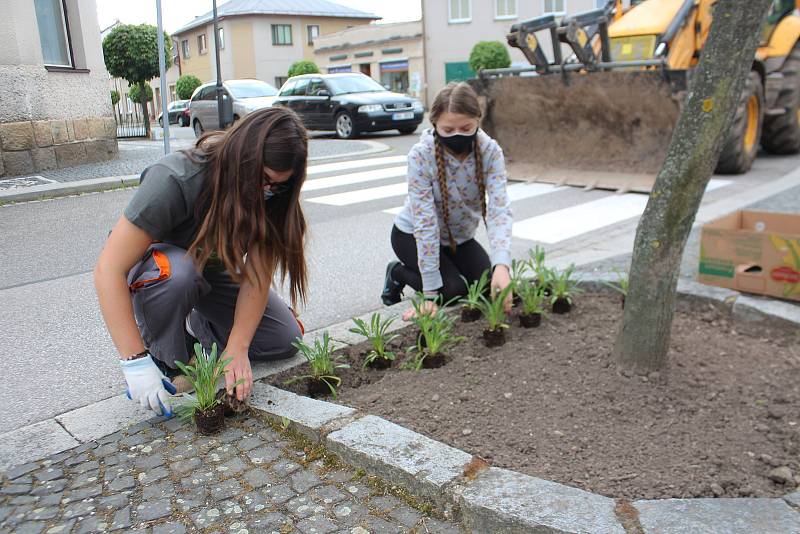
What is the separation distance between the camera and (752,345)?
3125 mm

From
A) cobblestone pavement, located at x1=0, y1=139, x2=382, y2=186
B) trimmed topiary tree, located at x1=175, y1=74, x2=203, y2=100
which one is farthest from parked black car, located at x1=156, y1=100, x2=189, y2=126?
cobblestone pavement, located at x1=0, y1=139, x2=382, y2=186

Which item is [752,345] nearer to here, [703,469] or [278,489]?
[703,469]

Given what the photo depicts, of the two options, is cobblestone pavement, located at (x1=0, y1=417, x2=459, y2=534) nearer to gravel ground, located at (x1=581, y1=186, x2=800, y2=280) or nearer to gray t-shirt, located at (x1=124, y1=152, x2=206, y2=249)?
gray t-shirt, located at (x1=124, y1=152, x2=206, y2=249)

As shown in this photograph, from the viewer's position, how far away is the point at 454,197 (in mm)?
3658

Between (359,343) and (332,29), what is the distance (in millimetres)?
49114

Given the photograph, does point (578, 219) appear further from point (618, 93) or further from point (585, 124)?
point (585, 124)

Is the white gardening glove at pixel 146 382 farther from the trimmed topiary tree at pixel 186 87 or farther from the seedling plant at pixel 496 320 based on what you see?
the trimmed topiary tree at pixel 186 87

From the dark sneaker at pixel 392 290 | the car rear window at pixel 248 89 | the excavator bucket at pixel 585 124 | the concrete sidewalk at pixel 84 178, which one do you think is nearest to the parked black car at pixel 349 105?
the car rear window at pixel 248 89

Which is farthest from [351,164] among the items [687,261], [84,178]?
[687,261]

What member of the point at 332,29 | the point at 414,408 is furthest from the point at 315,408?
the point at 332,29

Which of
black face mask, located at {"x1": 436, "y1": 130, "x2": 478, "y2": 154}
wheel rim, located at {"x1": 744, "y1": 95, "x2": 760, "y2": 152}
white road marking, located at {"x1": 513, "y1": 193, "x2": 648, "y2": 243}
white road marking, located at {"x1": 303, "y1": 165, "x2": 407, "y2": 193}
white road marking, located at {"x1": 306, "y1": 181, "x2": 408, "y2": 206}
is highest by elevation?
black face mask, located at {"x1": 436, "y1": 130, "x2": 478, "y2": 154}

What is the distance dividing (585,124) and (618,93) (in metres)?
0.65

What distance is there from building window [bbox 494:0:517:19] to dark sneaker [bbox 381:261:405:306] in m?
36.3

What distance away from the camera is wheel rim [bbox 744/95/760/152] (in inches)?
343
